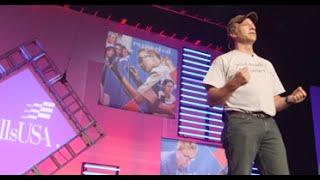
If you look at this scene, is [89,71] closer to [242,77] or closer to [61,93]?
[61,93]

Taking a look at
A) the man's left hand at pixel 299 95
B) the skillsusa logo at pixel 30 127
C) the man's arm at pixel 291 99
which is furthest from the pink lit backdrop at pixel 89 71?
the man's left hand at pixel 299 95

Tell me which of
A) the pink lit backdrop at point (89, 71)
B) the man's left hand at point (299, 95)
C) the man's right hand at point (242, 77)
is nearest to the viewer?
the man's right hand at point (242, 77)

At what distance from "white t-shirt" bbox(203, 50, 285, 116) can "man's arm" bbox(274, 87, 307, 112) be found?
0.04m

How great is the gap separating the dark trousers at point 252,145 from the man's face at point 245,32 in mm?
423

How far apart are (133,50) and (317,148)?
2.30 m

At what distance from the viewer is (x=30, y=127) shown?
412cm

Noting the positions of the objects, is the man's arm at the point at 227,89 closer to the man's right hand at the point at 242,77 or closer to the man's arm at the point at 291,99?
the man's right hand at the point at 242,77

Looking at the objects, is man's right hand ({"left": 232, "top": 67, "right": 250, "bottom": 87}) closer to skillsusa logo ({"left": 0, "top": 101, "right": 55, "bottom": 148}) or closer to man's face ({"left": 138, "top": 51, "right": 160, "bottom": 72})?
skillsusa logo ({"left": 0, "top": 101, "right": 55, "bottom": 148})

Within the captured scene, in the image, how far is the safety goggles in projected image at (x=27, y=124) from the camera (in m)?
4.04

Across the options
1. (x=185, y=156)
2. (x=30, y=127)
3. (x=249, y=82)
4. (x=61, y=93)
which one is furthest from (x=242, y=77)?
(x=185, y=156)

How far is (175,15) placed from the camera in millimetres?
5039

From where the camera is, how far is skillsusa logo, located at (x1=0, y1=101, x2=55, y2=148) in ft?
13.3

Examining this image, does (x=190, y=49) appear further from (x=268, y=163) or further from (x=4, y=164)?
(x=268, y=163)

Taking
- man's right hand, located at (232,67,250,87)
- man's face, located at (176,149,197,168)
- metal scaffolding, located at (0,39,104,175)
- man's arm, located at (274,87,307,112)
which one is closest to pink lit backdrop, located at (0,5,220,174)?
metal scaffolding, located at (0,39,104,175)
